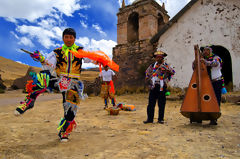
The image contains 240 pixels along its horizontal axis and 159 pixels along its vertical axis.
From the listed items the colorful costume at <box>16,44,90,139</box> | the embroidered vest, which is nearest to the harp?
the colorful costume at <box>16,44,90,139</box>

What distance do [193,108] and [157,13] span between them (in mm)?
11140

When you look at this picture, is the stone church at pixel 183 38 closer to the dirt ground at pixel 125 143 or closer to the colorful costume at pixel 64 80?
the dirt ground at pixel 125 143

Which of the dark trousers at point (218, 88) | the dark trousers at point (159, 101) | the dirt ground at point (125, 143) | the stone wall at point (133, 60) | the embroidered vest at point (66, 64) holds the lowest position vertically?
the dirt ground at point (125, 143)

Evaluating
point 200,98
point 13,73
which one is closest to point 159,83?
point 200,98

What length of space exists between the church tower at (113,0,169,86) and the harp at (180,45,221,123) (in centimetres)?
814

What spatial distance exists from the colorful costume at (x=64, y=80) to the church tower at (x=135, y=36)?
9.44m

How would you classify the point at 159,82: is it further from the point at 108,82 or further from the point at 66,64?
the point at 108,82

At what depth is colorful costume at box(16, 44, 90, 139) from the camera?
2.93 meters

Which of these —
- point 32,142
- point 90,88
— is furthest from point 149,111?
point 90,88

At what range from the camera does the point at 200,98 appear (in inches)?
155

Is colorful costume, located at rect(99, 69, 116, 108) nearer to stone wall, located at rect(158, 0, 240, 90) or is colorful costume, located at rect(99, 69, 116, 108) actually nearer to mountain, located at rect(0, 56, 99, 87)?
stone wall, located at rect(158, 0, 240, 90)

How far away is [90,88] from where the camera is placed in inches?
559

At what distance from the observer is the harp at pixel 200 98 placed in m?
3.85

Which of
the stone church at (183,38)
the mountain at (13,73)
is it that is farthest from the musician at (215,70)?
the mountain at (13,73)
